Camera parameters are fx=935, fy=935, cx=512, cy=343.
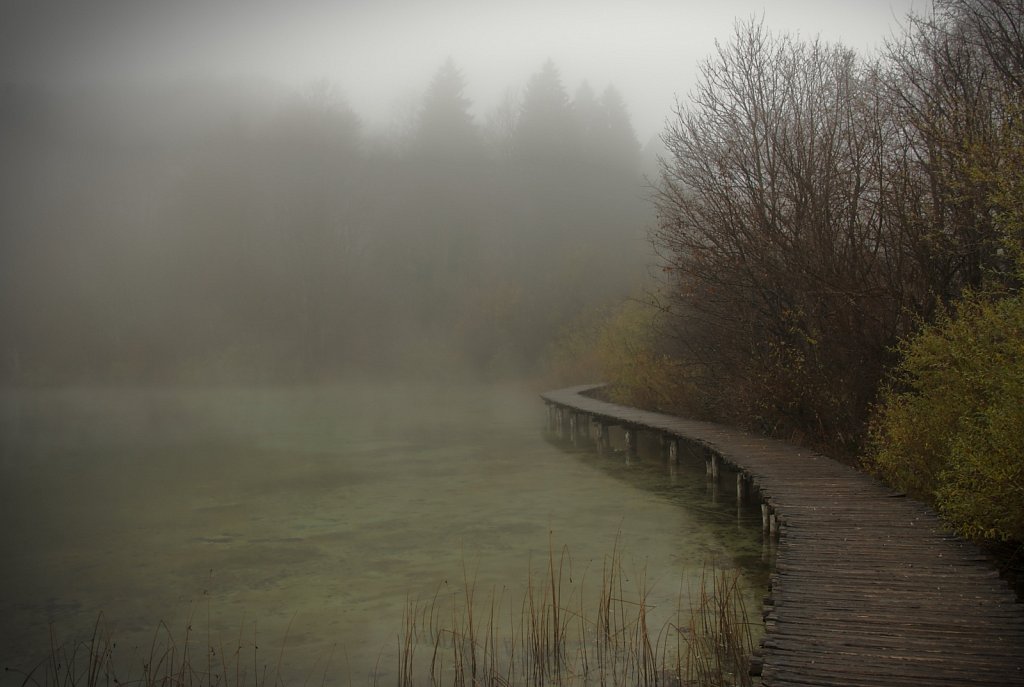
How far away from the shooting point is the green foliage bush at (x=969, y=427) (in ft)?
18.2

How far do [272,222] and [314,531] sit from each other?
107 ft

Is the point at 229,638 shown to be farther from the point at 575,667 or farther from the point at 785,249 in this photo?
the point at 785,249

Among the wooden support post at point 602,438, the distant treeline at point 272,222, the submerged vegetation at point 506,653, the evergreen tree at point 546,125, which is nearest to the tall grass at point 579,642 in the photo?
the submerged vegetation at point 506,653

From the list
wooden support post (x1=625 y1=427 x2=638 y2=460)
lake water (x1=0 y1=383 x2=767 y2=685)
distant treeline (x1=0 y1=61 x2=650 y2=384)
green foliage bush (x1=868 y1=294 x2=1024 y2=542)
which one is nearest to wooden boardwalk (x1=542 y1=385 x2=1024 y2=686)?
green foliage bush (x1=868 y1=294 x2=1024 y2=542)

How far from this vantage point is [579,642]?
18.3ft

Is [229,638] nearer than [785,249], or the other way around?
[229,638]

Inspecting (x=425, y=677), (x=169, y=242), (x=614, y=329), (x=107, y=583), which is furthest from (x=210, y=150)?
(x=425, y=677)

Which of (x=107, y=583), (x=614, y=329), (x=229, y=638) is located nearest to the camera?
(x=229, y=638)

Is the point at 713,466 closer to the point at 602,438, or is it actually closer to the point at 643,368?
the point at 602,438

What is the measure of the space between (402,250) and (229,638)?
35653 mm

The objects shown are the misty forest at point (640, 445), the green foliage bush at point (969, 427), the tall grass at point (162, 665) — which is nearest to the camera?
the tall grass at point (162, 665)

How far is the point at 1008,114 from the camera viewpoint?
7.46m

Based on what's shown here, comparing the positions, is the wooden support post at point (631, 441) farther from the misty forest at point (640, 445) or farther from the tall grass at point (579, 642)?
the tall grass at point (579, 642)

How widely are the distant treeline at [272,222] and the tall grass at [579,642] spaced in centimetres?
2986
